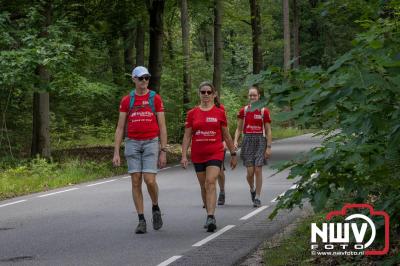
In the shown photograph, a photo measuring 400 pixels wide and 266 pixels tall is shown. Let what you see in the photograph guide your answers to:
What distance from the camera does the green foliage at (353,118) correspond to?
3916 millimetres

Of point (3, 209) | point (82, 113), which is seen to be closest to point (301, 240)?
point (3, 209)

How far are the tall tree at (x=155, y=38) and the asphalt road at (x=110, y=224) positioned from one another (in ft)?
29.3

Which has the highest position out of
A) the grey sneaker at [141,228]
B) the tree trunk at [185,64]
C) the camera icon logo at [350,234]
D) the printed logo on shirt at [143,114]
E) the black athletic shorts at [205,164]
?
the tree trunk at [185,64]

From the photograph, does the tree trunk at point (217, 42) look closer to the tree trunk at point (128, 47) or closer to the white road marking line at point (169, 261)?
the tree trunk at point (128, 47)

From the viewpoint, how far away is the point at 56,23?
827 inches

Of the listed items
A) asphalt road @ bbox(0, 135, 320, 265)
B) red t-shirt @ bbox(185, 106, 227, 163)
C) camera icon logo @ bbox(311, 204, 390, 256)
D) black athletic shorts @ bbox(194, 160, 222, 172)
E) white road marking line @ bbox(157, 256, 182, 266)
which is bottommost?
asphalt road @ bbox(0, 135, 320, 265)

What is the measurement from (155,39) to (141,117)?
16277 mm

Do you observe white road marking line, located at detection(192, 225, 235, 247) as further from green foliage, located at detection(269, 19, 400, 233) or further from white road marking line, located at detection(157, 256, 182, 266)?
green foliage, located at detection(269, 19, 400, 233)

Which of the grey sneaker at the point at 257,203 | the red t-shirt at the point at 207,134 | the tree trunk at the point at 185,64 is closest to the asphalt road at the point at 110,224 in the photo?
the grey sneaker at the point at 257,203

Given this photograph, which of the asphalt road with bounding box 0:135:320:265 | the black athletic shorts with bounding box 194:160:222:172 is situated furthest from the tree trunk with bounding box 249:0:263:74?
the black athletic shorts with bounding box 194:160:222:172

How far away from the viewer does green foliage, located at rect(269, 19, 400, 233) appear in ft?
12.8

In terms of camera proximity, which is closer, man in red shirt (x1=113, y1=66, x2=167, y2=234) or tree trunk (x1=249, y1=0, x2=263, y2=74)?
man in red shirt (x1=113, y1=66, x2=167, y2=234)

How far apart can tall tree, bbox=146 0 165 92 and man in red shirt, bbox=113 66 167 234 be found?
15517 mm

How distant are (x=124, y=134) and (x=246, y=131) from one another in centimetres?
321
